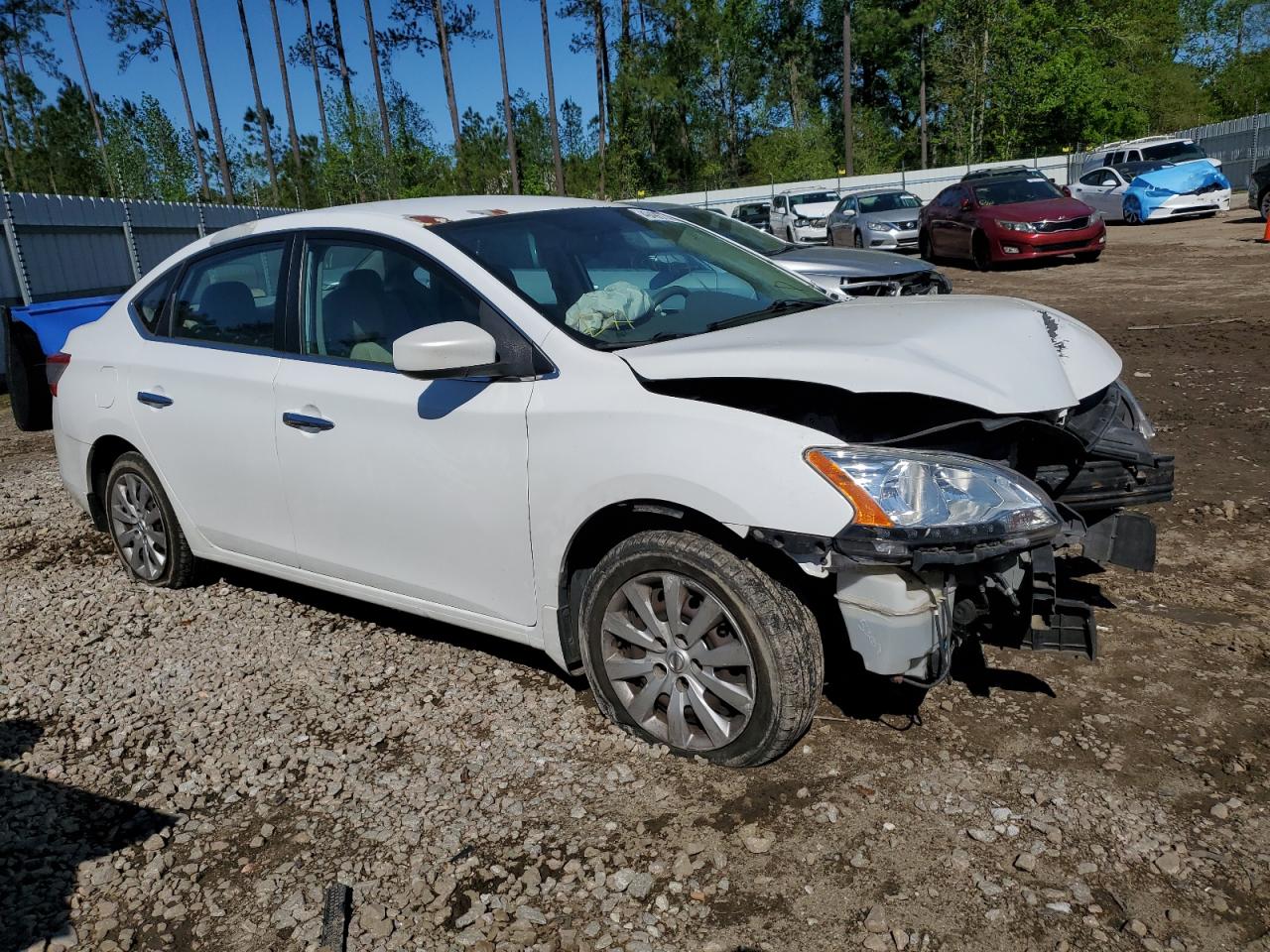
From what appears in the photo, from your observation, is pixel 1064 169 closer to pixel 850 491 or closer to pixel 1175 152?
pixel 1175 152

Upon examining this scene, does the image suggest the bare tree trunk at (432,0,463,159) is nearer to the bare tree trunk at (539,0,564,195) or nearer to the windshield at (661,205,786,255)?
the bare tree trunk at (539,0,564,195)

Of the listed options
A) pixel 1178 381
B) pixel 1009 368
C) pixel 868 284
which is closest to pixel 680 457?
pixel 1009 368

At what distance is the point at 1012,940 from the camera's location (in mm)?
2391

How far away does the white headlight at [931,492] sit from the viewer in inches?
108

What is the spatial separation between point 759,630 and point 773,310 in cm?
142

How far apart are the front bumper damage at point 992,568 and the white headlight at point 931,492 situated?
0.04 meters

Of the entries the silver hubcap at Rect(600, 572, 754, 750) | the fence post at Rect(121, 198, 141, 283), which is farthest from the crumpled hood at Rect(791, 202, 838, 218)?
the silver hubcap at Rect(600, 572, 754, 750)

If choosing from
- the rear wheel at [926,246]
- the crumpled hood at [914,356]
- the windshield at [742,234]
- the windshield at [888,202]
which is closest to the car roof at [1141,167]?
the windshield at [888,202]

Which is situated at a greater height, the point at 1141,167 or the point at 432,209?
the point at 432,209

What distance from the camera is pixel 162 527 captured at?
492cm

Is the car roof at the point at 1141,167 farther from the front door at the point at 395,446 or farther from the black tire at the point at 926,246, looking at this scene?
the front door at the point at 395,446

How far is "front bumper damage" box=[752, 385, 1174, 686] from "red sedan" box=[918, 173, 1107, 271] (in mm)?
15435

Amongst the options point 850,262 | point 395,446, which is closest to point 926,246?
point 850,262

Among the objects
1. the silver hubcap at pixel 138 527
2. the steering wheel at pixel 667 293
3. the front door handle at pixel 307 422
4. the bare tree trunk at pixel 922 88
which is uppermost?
the bare tree trunk at pixel 922 88
